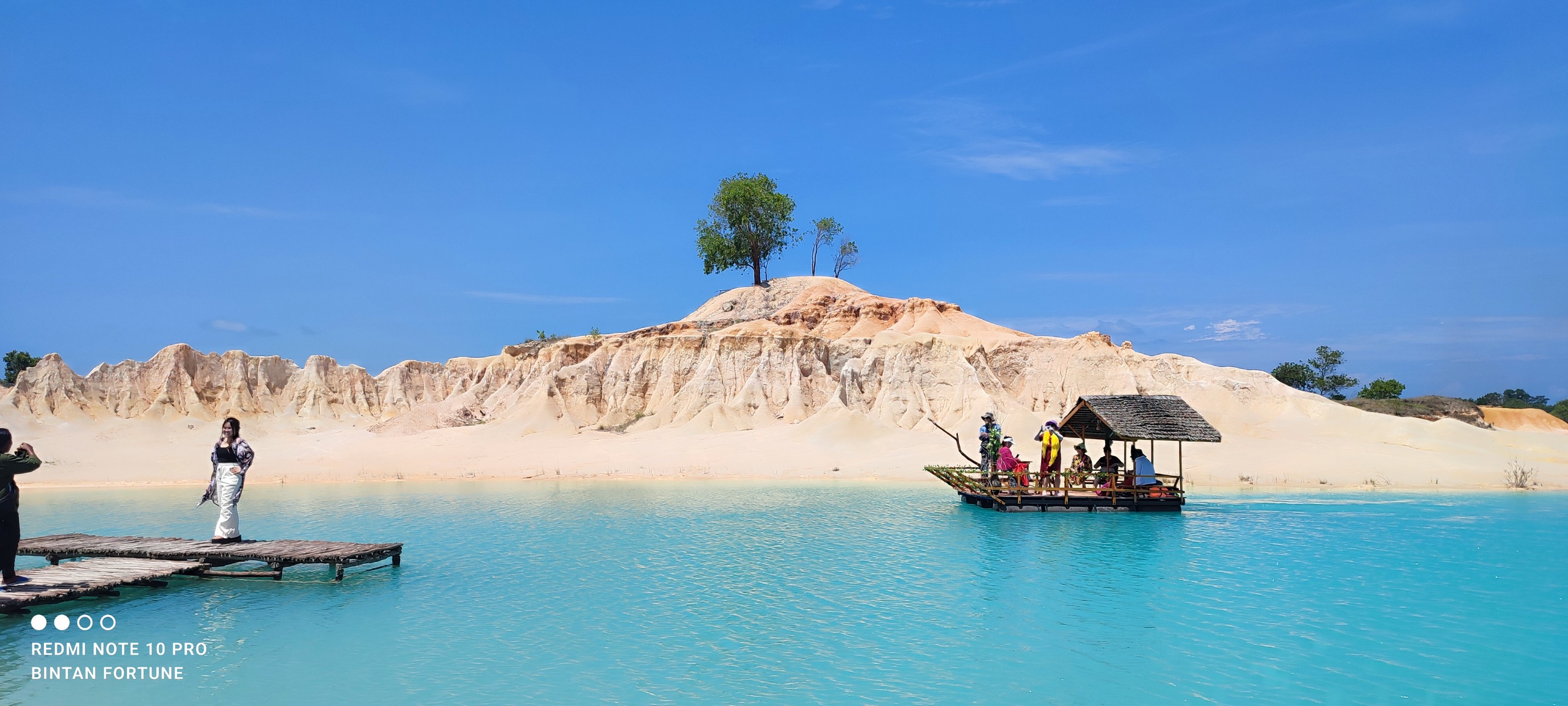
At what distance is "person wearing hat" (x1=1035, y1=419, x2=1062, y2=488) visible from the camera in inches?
933

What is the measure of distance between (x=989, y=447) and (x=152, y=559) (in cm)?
1821

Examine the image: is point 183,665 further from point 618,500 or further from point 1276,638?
point 618,500

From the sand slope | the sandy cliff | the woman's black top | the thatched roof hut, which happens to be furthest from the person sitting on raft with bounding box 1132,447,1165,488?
the sand slope

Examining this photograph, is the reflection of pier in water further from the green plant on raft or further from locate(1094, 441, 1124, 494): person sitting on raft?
the green plant on raft

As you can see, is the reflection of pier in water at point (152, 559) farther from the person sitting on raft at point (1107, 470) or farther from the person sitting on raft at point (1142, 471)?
the person sitting on raft at point (1142, 471)

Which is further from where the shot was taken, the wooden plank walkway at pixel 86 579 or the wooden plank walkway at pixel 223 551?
the wooden plank walkway at pixel 223 551

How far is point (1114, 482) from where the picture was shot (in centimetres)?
2350

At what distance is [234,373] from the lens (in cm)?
5400

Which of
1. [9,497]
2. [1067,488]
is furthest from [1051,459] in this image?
[9,497]

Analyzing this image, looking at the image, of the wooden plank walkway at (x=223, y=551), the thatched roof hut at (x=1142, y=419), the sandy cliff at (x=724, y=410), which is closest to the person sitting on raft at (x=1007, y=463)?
the thatched roof hut at (x=1142, y=419)

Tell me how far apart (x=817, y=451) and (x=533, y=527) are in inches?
704

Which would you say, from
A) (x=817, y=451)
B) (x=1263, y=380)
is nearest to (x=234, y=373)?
(x=817, y=451)

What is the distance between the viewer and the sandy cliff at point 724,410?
35062 millimetres

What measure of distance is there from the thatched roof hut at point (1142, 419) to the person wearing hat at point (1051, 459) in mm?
1164
